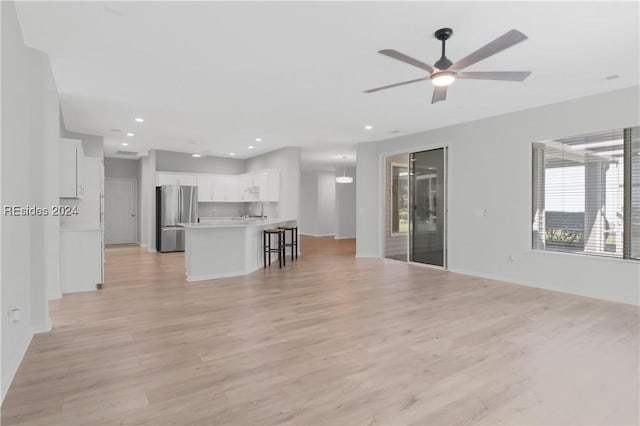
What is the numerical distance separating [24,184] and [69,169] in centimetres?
239

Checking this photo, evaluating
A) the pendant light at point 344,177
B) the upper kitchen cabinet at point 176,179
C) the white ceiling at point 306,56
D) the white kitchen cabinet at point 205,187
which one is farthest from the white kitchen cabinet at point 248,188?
the white ceiling at point 306,56

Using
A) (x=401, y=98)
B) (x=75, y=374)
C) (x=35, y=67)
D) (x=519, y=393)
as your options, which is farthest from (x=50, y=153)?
(x=519, y=393)

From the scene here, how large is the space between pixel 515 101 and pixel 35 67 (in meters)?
5.93

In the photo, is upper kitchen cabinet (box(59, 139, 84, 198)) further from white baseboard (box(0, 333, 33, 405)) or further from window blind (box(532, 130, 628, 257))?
window blind (box(532, 130, 628, 257))

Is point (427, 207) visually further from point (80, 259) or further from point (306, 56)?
point (80, 259)

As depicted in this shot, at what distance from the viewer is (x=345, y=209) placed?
13.4 meters

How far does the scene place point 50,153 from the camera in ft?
12.8

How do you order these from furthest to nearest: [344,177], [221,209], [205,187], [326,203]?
[326,203] < [344,177] < [221,209] < [205,187]

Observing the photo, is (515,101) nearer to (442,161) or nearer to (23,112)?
(442,161)

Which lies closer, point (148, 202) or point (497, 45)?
point (497, 45)

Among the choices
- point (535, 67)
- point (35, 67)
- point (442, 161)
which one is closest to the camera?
point (35, 67)

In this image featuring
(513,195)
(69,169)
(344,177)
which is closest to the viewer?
(69,169)

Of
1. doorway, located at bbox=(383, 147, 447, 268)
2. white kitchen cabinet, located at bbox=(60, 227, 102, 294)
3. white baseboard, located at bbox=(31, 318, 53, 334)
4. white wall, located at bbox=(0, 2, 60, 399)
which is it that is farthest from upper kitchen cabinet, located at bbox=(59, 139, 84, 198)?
doorway, located at bbox=(383, 147, 447, 268)

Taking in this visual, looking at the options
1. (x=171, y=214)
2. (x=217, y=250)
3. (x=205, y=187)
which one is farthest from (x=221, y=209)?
(x=217, y=250)
